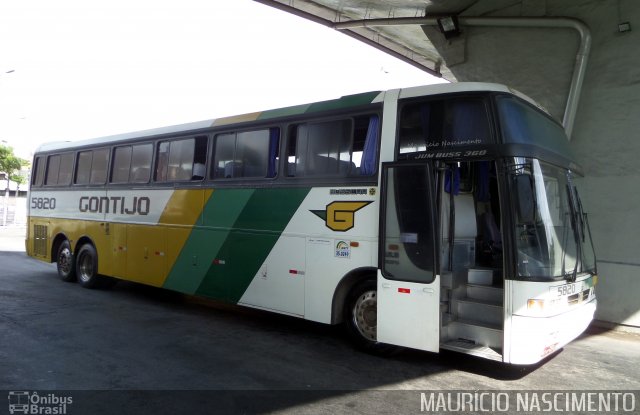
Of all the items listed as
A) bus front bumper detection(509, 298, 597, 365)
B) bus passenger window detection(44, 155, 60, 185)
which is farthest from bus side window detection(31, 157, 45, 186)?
bus front bumper detection(509, 298, 597, 365)

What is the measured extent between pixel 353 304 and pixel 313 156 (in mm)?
2137

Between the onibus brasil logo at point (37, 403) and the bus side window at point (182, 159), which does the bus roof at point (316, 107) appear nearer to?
the bus side window at point (182, 159)

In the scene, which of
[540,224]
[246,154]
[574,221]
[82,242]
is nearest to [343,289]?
[540,224]

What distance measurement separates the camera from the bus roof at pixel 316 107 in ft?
17.6

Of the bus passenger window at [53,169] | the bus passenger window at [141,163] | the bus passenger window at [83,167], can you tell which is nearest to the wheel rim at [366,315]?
the bus passenger window at [141,163]

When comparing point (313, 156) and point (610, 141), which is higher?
point (610, 141)

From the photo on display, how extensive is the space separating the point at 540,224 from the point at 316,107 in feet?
11.1

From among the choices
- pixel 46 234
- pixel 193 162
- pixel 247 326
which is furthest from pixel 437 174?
pixel 46 234

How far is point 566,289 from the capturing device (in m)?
5.14

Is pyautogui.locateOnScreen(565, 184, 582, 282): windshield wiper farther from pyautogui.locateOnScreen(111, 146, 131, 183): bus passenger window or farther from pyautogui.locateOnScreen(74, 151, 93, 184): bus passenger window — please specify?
pyautogui.locateOnScreen(74, 151, 93, 184): bus passenger window

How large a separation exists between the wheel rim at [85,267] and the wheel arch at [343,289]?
692cm

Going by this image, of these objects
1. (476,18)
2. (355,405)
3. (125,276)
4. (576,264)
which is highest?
(476,18)

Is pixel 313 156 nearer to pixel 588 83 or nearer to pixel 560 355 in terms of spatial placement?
pixel 560 355

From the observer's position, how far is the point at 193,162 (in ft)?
27.2
